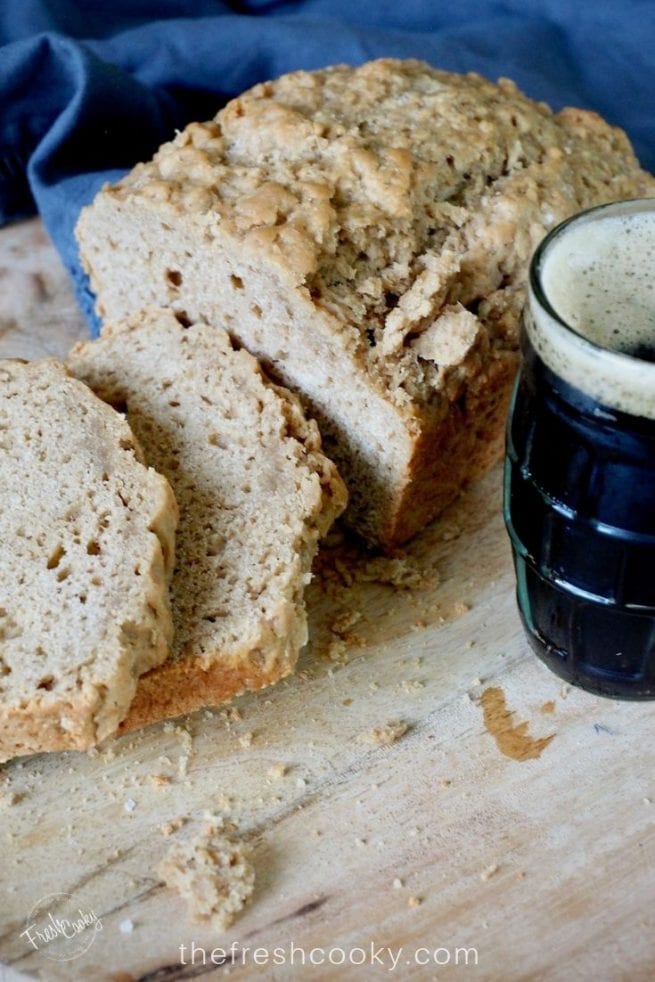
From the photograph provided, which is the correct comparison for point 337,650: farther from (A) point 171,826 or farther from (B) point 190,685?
(A) point 171,826

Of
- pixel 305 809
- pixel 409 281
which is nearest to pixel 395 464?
pixel 409 281

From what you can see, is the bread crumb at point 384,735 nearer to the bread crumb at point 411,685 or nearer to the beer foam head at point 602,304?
the bread crumb at point 411,685

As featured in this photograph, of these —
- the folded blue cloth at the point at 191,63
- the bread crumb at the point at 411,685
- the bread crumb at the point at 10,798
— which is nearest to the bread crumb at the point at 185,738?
the bread crumb at the point at 10,798

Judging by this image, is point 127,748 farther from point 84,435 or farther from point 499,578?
point 499,578

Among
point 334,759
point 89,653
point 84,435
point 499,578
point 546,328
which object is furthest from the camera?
point 499,578

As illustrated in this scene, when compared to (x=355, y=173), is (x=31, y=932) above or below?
below

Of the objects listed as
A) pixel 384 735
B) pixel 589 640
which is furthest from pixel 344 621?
pixel 589 640

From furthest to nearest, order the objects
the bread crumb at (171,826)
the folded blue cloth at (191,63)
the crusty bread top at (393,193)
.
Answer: the folded blue cloth at (191,63), the crusty bread top at (393,193), the bread crumb at (171,826)

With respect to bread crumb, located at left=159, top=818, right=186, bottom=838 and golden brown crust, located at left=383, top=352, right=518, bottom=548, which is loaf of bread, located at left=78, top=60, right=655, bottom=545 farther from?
bread crumb, located at left=159, top=818, right=186, bottom=838

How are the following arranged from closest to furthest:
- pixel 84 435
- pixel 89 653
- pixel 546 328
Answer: pixel 546 328 → pixel 89 653 → pixel 84 435
